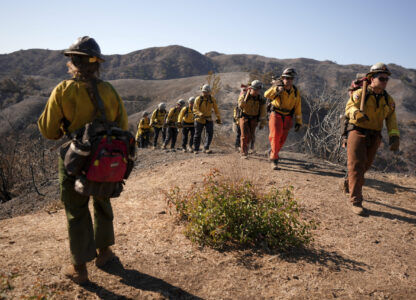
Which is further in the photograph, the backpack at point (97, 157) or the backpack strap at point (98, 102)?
the backpack strap at point (98, 102)

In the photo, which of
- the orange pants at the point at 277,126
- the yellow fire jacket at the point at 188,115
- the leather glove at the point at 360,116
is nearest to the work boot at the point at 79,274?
the leather glove at the point at 360,116

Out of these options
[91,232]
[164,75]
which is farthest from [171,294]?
[164,75]

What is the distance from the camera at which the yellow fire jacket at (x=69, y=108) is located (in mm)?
2248

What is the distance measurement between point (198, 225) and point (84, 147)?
5.46ft

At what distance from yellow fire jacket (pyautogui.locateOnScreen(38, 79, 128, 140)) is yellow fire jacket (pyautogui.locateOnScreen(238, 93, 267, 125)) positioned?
17.1 ft

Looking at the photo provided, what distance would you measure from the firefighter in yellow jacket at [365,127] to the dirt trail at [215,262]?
1.66 feet

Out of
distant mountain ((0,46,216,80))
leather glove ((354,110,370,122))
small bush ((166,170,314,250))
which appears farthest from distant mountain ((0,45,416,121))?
small bush ((166,170,314,250))

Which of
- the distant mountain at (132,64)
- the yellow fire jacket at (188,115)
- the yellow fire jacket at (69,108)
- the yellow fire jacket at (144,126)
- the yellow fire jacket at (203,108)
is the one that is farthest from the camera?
the distant mountain at (132,64)

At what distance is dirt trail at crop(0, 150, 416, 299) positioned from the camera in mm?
2510

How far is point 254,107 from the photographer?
7.31 m

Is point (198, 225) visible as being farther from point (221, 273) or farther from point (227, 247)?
point (221, 273)

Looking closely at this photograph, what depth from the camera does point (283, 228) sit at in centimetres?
323

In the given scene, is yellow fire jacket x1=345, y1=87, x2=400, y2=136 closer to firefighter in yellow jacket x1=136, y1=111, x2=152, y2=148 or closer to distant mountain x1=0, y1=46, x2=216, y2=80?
firefighter in yellow jacket x1=136, y1=111, x2=152, y2=148

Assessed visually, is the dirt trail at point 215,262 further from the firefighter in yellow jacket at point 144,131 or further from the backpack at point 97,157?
the firefighter in yellow jacket at point 144,131
